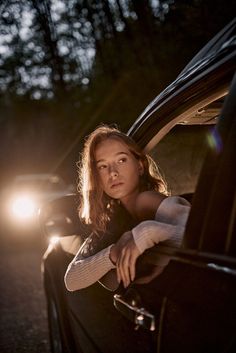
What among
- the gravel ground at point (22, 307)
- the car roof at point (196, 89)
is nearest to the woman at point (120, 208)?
the car roof at point (196, 89)

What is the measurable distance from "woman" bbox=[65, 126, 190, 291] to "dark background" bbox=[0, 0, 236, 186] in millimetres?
7037

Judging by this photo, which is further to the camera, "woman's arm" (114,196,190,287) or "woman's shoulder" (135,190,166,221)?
"woman's shoulder" (135,190,166,221)

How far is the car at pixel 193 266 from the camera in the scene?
1.38 metres

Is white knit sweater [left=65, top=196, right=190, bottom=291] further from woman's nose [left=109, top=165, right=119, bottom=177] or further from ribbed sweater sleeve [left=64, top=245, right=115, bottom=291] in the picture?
woman's nose [left=109, top=165, right=119, bottom=177]

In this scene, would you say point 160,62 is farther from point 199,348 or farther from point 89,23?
point 199,348

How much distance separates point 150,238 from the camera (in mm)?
1822

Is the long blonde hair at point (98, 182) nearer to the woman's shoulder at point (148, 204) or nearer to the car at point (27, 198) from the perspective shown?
the woman's shoulder at point (148, 204)

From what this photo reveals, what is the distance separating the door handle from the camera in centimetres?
166

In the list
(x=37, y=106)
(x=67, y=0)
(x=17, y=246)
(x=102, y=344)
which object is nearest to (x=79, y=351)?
(x=102, y=344)

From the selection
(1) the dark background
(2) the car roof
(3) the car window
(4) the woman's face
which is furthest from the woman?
(1) the dark background

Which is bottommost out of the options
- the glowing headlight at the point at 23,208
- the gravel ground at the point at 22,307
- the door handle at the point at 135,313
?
the gravel ground at the point at 22,307

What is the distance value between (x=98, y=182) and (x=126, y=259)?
743 mm

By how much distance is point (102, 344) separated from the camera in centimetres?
227

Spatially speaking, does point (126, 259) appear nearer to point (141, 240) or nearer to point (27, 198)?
point (141, 240)
